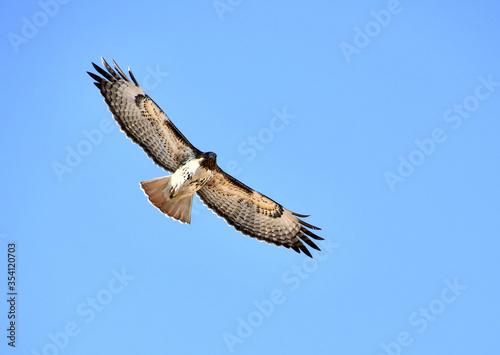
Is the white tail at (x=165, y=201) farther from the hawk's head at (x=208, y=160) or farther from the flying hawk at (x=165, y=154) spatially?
the hawk's head at (x=208, y=160)

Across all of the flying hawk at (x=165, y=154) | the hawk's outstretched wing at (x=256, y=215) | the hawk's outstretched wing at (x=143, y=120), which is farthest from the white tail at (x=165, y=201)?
the hawk's outstretched wing at (x=256, y=215)

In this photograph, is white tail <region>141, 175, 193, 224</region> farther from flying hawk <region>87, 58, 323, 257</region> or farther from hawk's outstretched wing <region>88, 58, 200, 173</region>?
hawk's outstretched wing <region>88, 58, 200, 173</region>

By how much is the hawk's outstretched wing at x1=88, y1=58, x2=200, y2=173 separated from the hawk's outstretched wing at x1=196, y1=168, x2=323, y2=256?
0.93 m

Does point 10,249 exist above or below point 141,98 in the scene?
below

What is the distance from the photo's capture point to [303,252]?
14391 millimetres

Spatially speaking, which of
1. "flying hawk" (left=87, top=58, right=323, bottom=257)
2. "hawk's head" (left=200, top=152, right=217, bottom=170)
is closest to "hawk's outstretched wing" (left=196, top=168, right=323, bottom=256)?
"flying hawk" (left=87, top=58, right=323, bottom=257)

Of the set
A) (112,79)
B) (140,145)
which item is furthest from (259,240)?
(112,79)

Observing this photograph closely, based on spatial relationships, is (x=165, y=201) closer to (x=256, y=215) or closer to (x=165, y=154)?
(x=165, y=154)

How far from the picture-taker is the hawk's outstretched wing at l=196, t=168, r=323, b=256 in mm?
13977

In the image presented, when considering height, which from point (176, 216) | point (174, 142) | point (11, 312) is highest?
point (174, 142)

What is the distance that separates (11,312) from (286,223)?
18.3 feet

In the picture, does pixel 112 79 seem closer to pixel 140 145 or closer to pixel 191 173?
pixel 140 145

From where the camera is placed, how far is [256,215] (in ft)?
46.9

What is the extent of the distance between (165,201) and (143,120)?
5.16 ft
